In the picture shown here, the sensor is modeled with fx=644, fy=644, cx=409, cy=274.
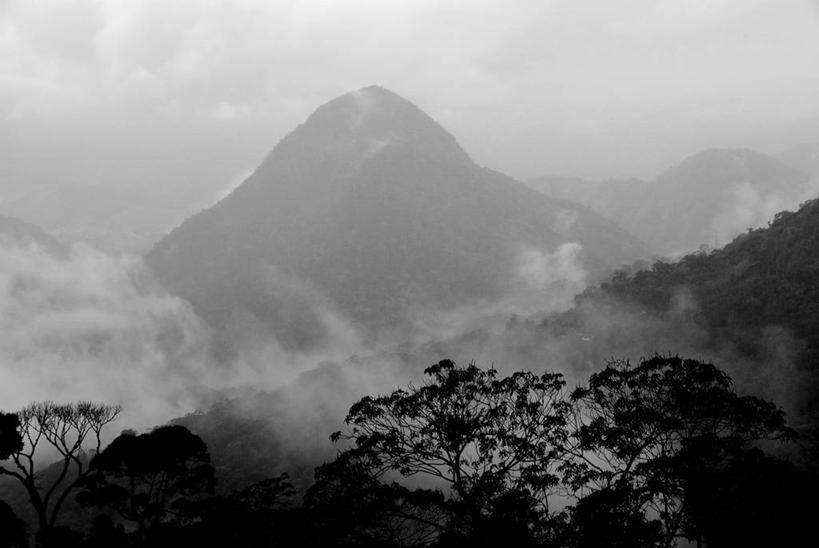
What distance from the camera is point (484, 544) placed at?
58.4 feet

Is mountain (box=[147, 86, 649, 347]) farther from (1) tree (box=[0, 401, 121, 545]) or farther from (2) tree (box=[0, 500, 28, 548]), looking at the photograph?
(2) tree (box=[0, 500, 28, 548])

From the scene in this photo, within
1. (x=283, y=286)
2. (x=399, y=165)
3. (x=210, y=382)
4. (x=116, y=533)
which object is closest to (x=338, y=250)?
(x=283, y=286)

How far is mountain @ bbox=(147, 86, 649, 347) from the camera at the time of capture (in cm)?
15600

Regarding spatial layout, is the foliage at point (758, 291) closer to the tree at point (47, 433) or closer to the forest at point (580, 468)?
the forest at point (580, 468)

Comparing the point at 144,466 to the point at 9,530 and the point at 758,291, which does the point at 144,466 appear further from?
the point at 758,291

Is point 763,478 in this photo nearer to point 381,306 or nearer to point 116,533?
point 116,533

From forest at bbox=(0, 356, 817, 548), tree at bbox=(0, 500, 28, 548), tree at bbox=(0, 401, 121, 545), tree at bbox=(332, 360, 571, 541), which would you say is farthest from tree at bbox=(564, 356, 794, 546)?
tree at bbox=(0, 500, 28, 548)

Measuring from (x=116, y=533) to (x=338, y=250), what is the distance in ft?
456

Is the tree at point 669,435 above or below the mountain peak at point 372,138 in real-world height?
below

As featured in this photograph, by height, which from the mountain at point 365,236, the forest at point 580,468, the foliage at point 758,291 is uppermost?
the mountain at point 365,236

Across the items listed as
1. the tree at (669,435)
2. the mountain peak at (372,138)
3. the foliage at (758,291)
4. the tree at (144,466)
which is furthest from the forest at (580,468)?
the mountain peak at (372,138)

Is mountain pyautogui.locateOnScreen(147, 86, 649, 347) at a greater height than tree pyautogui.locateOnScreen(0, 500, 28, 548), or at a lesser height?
greater

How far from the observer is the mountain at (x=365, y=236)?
156m

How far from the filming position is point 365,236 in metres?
166
